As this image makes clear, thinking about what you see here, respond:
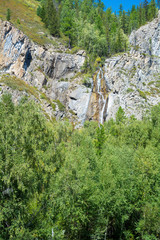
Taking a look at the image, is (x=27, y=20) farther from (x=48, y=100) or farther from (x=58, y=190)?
(x=58, y=190)

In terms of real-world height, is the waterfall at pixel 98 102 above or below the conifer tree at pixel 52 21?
below

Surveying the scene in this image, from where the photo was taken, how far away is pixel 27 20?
8181cm

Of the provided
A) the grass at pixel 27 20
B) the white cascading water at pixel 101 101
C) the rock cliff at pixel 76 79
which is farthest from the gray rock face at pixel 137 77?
the grass at pixel 27 20

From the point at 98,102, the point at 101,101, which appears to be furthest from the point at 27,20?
the point at 101,101

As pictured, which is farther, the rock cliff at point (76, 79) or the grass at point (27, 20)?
the grass at point (27, 20)

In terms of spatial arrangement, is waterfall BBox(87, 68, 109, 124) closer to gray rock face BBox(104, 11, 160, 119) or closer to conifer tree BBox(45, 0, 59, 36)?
gray rock face BBox(104, 11, 160, 119)

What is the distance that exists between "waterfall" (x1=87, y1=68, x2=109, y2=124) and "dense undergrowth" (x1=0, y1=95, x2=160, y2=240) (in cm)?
3270

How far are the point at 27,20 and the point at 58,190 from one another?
289ft

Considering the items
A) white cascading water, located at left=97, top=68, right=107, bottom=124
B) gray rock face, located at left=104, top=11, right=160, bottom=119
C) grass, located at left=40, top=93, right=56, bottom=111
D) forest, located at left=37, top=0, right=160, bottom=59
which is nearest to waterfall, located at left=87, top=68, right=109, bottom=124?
white cascading water, located at left=97, top=68, right=107, bottom=124

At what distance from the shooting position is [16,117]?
672 inches

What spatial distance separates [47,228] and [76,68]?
60.3 meters

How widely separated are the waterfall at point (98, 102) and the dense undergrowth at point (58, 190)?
32.7 m

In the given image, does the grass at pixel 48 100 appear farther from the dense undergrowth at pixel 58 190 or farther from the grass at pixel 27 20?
the dense undergrowth at pixel 58 190

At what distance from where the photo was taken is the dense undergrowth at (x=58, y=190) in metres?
12.9
